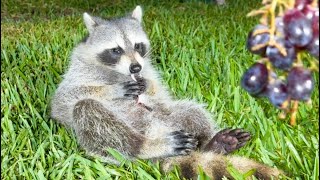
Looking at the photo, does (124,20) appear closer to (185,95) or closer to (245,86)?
(185,95)

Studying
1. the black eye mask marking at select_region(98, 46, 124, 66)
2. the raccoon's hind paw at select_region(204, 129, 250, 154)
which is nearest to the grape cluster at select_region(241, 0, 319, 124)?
the raccoon's hind paw at select_region(204, 129, 250, 154)

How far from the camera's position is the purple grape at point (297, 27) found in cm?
65

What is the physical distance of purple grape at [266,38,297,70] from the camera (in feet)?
2.22

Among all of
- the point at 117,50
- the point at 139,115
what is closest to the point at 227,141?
the point at 139,115

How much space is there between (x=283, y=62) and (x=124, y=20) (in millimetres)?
2814

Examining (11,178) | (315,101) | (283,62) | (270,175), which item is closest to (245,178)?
(270,175)

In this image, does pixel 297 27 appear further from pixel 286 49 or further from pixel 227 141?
pixel 227 141

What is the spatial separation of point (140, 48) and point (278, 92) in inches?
104

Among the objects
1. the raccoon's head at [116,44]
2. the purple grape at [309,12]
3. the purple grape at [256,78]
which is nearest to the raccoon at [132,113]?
the raccoon's head at [116,44]

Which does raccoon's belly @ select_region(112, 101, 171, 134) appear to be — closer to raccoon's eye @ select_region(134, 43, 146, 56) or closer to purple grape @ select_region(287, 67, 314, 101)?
raccoon's eye @ select_region(134, 43, 146, 56)

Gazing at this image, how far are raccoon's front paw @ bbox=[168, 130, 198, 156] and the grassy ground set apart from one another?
118mm

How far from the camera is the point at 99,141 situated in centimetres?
278

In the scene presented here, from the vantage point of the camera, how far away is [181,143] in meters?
2.61

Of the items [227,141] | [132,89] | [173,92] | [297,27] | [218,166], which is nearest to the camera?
[297,27]
